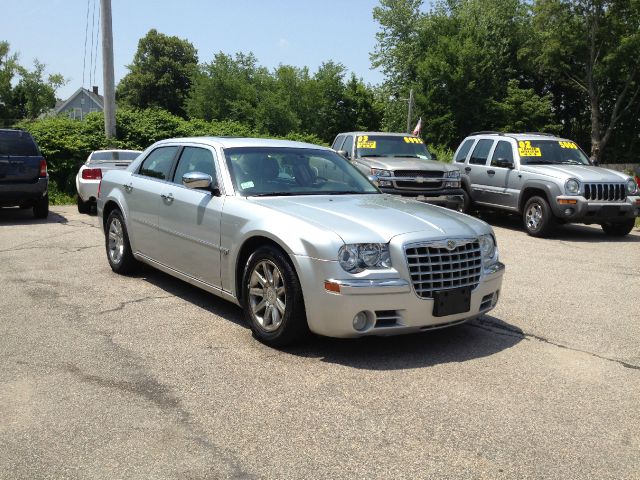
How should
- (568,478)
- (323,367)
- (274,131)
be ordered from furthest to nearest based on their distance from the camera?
(274,131) → (323,367) → (568,478)

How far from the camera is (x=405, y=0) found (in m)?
59.9

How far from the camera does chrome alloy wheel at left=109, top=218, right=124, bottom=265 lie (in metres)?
7.75

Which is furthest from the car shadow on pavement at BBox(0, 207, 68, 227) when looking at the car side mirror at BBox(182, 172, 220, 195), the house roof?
the house roof

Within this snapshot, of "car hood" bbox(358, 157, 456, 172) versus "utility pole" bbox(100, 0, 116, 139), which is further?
"utility pole" bbox(100, 0, 116, 139)

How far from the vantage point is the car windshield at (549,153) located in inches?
522

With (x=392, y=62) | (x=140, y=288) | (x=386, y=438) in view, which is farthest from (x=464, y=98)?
(x=386, y=438)

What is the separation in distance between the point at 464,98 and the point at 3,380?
47735 mm

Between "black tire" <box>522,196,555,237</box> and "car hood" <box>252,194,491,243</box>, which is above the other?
"car hood" <box>252,194,491,243</box>

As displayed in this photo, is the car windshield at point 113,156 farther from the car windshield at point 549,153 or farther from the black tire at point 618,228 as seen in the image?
the black tire at point 618,228

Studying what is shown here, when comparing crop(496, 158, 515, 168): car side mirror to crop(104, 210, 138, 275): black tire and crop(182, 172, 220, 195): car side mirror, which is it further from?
crop(182, 172, 220, 195): car side mirror

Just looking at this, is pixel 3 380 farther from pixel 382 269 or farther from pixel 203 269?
pixel 382 269

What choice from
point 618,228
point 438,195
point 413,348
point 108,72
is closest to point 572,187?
point 618,228

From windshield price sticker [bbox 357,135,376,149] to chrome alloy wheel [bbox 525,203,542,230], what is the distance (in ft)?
11.8

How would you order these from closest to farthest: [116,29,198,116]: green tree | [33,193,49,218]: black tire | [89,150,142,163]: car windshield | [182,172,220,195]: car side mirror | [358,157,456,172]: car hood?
1. [182,172,220,195]: car side mirror
2. [358,157,456,172]: car hood
3. [33,193,49,218]: black tire
4. [89,150,142,163]: car windshield
5. [116,29,198,116]: green tree
